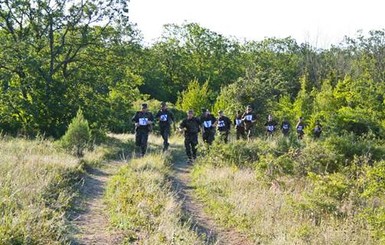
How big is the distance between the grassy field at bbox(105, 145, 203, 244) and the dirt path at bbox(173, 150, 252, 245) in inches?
12.3

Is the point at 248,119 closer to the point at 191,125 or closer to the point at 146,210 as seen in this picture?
the point at 191,125

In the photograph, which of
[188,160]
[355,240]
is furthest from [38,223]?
[188,160]

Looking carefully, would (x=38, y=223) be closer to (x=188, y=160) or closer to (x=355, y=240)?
(x=355, y=240)

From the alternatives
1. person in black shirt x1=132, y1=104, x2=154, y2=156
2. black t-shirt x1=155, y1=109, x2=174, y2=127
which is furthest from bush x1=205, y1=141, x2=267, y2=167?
black t-shirt x1=155, y1=109, x2=174, y2=127

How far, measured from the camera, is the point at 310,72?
197 ft

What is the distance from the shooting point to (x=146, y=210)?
7.12m

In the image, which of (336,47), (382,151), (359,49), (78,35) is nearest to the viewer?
(382,151)

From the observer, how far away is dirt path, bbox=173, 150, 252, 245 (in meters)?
6.99

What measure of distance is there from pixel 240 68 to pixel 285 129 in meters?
32.0

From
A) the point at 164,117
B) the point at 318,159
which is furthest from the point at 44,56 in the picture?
the point at 318,159

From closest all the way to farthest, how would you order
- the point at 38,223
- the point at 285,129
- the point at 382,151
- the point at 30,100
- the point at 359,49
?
the point at 38,223 → the point at 382,151 → the point at 30,100 → the point at 285,129 → the point at 359,49

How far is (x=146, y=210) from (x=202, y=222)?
1.17m

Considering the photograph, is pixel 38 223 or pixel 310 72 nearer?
pixel 38 223

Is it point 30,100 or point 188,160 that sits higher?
point 30,100
